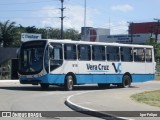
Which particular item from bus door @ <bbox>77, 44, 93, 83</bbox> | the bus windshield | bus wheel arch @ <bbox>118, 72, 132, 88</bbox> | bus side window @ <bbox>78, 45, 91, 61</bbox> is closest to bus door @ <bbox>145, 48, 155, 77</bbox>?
bus wheel arch @ <bbox>118, 72, 132, 88</bbox>

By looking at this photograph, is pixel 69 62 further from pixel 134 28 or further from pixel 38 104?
pixel 134 28

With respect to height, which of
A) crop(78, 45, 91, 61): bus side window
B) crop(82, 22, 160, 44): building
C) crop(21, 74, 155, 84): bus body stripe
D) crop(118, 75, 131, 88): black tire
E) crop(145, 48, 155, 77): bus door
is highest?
crop(82, 22, 160, 44): building

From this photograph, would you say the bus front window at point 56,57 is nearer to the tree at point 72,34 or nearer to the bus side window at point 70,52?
the bus side window at point 70,52

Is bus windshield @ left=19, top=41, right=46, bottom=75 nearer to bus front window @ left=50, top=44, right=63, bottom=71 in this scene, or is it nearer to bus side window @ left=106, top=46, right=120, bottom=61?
bus front window @ left=50, top=44, right=63, bottom=71

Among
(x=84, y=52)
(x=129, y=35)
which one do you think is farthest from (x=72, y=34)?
(x=84, y=52)

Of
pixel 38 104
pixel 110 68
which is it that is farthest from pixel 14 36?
pixel 38 104

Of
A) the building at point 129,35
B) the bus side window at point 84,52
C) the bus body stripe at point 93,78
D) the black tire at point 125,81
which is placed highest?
the building at point 129,35

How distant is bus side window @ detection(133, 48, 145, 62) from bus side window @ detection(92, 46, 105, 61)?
3312mm

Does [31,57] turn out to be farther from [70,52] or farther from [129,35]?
[129,35]

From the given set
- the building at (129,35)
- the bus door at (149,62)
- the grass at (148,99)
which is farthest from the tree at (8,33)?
the grass at (148,99)

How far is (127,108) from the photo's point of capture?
16641 millimetres

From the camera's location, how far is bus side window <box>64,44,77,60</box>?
1125 inches

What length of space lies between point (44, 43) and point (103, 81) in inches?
219

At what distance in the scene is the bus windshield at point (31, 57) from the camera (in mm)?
27797
